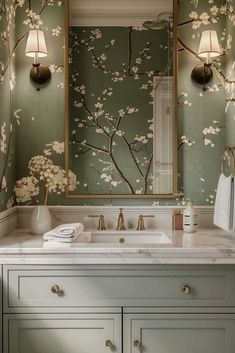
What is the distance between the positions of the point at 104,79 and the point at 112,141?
36 cm

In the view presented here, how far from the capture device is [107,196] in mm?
2668

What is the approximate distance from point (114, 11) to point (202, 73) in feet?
2.02

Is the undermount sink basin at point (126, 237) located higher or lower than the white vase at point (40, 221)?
lower

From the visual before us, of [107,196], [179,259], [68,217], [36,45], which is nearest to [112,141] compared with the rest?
[107,196]

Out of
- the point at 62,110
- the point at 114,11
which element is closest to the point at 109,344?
the point at 62,110

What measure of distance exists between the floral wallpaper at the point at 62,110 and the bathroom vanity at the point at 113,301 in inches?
25.2

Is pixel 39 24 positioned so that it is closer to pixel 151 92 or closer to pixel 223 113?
pixel 151 92

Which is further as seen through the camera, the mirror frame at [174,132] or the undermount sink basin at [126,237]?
the mirror frame at [174,132]

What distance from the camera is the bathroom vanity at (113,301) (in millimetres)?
2082

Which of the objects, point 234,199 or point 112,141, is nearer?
point 234,199

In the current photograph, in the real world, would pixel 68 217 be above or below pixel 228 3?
below

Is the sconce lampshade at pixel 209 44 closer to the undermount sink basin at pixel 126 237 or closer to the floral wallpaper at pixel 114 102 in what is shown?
the floral wallpaper at pixel 114 102

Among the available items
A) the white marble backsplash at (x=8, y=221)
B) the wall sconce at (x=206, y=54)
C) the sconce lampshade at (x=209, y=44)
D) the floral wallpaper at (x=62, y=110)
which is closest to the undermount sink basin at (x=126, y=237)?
the floral wallpaper at (x=62, y=110)

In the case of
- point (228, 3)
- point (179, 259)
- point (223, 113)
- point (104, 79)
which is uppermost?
point (228, 3)
